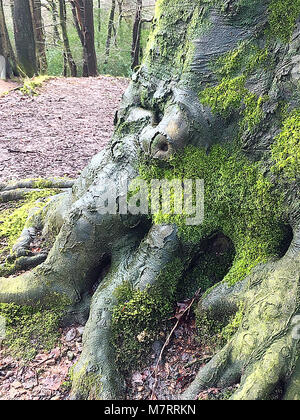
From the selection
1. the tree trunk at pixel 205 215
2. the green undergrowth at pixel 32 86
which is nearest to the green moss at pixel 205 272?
the tree trunk at pixel 205 215

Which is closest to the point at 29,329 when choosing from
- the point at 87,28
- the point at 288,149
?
the point at 288,149

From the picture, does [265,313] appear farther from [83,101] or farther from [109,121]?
[83,101]

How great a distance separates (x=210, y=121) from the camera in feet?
9.88

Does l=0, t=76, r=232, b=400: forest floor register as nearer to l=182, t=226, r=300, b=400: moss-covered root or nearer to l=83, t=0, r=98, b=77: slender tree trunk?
l=182, t=226, r=300, b=400: moss-covered root

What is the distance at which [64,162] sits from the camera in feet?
25.1

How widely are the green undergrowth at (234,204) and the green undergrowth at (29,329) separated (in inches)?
55.6

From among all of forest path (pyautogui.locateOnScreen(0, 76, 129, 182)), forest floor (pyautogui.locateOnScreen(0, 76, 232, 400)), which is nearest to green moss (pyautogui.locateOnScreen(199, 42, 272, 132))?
forest floor (pyautogui.locateOnScreen(0, 76, 232, 400))

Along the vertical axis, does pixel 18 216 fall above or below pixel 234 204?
below

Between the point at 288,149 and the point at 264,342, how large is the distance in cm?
129

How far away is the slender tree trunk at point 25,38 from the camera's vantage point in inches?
526

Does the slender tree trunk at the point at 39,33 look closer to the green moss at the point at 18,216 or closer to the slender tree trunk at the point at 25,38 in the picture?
the slender tree trunk at the point at 25,38

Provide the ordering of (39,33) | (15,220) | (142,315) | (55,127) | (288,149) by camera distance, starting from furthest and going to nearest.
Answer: (39,33)
(55,127)
(15,220)
(142,315)
(288,149)

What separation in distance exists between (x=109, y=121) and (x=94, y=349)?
26.2 feet

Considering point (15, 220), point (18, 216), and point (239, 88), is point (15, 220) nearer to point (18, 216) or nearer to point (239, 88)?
point (18, 216)
